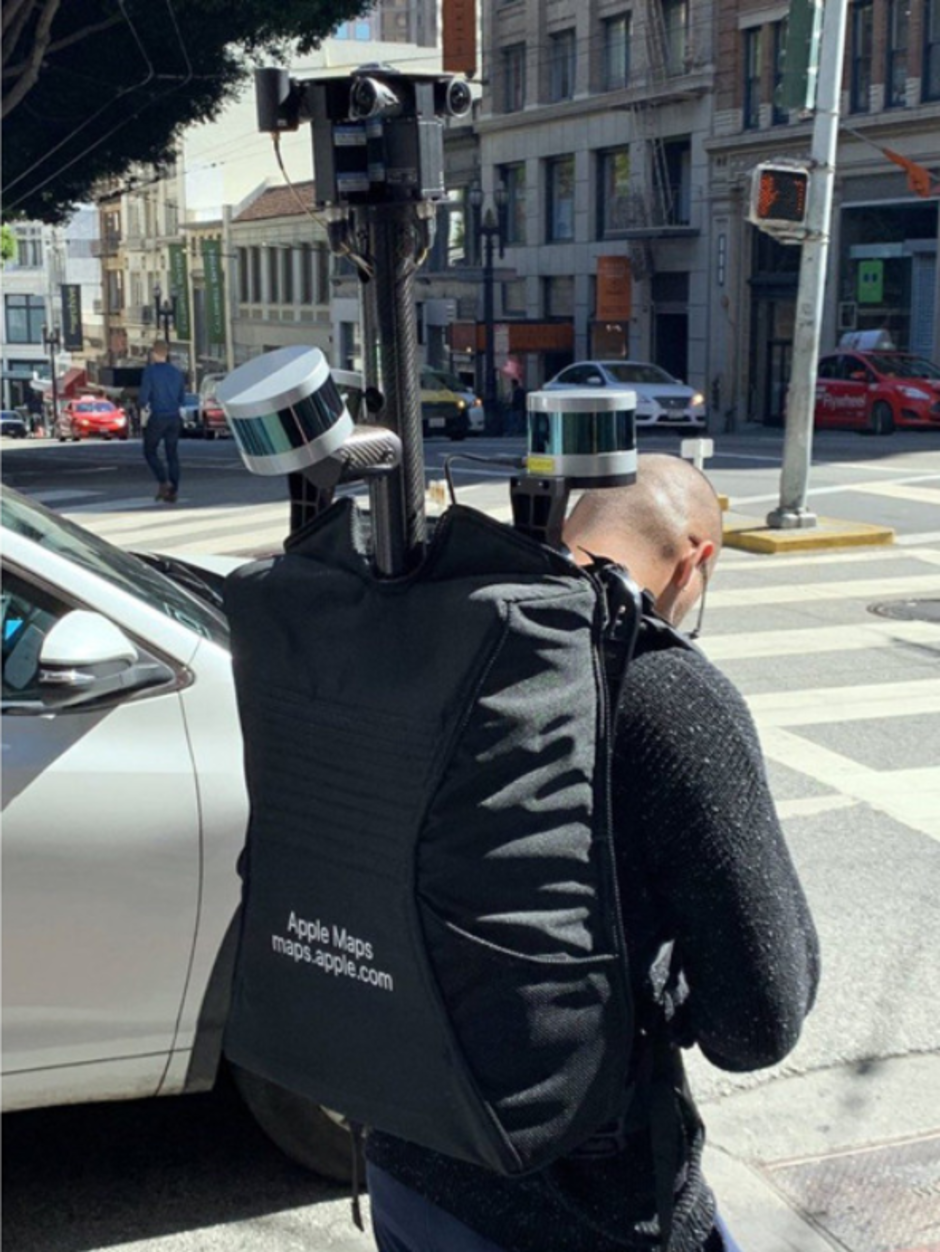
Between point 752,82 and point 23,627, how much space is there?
40205mm

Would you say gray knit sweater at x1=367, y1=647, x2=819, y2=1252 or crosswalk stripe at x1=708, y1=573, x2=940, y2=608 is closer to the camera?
gray knit sweater at x1=367, y1=647, x2=819, y2=1252

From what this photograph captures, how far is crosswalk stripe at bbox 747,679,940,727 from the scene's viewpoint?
27.0ft

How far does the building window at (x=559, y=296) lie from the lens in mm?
49281

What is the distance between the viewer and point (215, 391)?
74.2 inches

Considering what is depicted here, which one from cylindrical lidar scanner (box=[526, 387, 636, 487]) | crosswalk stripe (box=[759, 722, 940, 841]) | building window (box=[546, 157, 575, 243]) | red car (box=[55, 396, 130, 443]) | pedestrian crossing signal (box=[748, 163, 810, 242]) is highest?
building window (box=[546, 157, 575, 243])

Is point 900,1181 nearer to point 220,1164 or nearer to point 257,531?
point 220,1164

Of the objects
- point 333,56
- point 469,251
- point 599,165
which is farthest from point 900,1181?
point 333,56

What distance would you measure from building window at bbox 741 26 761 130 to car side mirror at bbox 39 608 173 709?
39.6 m

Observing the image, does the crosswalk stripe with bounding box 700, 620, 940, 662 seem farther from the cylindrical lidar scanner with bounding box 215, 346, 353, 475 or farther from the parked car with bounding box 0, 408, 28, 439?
the parked car with bounding box 0, 408, 28, 439

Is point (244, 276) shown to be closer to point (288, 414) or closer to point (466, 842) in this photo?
point (288, 414)

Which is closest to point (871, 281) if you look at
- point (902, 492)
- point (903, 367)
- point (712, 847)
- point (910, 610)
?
point (903, 367)

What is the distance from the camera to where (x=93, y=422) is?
192 feet

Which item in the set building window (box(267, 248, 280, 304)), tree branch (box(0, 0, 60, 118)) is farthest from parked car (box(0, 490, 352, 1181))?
building window (box(267, 248, 280, 304))

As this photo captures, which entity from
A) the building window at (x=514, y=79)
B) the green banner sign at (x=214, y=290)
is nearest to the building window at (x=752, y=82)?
the building window at (x=514, y=79)
